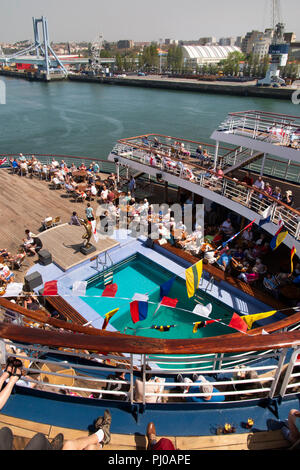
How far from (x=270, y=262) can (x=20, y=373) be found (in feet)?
32.8

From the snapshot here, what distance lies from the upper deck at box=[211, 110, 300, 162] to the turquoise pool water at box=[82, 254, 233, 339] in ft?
19.9

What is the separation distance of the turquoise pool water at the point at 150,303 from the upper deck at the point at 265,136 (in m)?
6.08

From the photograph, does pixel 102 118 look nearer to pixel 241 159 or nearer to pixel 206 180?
pixel 241 159

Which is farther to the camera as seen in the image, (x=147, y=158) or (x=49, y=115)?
(x=49, y=115)

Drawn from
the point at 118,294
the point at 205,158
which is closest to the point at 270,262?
the point at 118,294

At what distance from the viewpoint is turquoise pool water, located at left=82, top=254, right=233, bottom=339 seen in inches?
368

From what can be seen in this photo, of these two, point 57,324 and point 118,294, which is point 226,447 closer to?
point 57,324

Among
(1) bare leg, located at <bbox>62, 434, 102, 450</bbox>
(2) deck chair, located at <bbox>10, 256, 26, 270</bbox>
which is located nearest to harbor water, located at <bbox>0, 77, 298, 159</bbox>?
(2) deck chair, located at <bbox>10, 256, 26, 270</bbox>

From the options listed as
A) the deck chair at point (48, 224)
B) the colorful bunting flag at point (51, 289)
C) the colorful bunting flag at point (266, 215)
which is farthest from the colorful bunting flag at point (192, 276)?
the deck chair at point (48, 224)

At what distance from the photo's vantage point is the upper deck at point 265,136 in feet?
39.1

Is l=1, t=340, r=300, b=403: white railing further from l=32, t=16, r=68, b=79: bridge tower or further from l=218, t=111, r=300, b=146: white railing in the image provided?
l=32, t=16, r=68, b=79: bridge tower

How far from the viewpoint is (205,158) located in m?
15.6

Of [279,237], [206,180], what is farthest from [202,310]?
[206,180]

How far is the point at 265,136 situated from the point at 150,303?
27.9 ft
